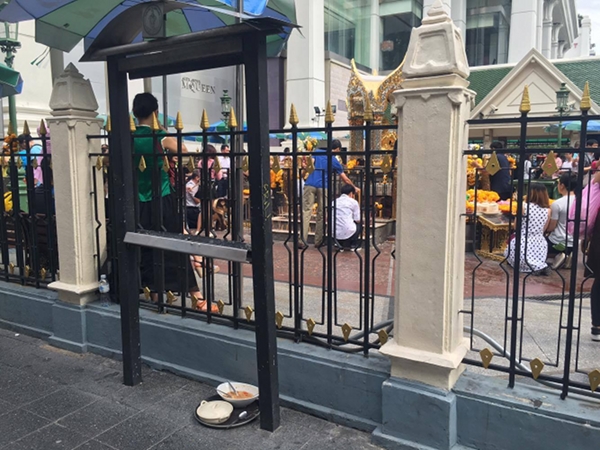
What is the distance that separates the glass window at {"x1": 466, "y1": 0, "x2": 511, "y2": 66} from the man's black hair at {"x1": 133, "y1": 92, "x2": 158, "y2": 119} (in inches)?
1290

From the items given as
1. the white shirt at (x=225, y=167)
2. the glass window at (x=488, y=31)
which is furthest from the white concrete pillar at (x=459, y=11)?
the white shirt at (x=225, y=167)

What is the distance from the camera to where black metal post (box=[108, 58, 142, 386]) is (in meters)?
3.67

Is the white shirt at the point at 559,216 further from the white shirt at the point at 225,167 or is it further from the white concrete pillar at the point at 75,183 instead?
the white concrete pillar at the point at 75,183

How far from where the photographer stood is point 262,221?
310cm

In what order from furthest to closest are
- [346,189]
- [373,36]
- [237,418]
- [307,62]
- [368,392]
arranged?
[373,36], [307,62], [346,189], [237,418], [368,392]

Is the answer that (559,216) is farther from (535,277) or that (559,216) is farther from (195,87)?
(195,87)

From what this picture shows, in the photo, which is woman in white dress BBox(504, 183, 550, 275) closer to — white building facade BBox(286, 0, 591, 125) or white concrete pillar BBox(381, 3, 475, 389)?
white concrete pillar BBox(381, 3, 475, 389)

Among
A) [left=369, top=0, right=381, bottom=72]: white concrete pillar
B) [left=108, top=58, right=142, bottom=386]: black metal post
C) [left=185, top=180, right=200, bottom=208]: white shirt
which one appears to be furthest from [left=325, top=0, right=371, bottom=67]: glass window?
[left=108, top=58, right=142, bottom=386]: black metal post

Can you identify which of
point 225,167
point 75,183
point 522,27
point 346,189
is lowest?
point 346,189

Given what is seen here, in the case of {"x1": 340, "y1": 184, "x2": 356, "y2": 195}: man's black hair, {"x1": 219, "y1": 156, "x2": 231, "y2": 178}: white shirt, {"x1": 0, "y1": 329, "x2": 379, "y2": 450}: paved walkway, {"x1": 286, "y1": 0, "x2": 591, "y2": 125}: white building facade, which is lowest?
{"x1": 0, "y1": 329, "x2": 379, "y2": 450}: paved walkway

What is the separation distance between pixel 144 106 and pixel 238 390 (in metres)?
2.60

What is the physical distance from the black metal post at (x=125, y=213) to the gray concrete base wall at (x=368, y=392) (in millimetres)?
340

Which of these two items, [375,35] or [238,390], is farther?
[375,35]

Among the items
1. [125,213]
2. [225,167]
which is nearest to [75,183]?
[125,213]
